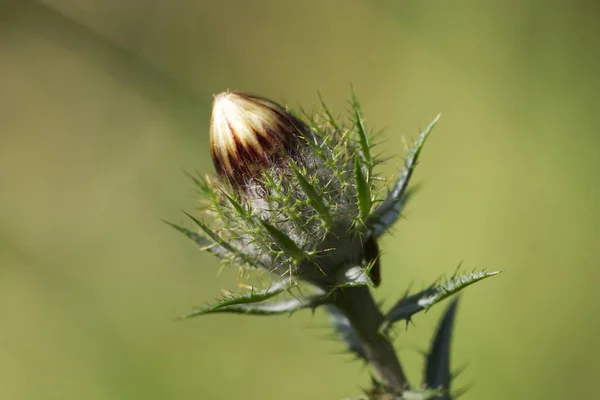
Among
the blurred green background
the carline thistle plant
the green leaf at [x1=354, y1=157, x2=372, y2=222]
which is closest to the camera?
the green leaf at [x1=354, y1=157, x2=372, y2=222]

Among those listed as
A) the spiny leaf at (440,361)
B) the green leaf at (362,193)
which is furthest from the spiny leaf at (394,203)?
the spiny leaf at (440,361)

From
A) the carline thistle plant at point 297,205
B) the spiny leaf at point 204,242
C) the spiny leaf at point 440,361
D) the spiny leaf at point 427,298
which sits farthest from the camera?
the spiny leaf at point 440,361

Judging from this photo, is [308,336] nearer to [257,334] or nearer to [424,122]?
[257,334]

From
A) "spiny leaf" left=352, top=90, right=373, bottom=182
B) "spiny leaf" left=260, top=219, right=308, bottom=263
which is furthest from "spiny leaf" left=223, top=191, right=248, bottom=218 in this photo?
"spiny leaf" left=352, top=90, right=373, bottom=182

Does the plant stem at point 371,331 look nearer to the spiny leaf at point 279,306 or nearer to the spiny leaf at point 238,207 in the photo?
the spiny leaf at point 279,306

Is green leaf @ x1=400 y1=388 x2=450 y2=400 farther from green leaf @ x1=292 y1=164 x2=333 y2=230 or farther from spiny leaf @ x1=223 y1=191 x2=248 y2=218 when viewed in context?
spiny leaf @ x1=223 y1=191 x2=248 y2=218
